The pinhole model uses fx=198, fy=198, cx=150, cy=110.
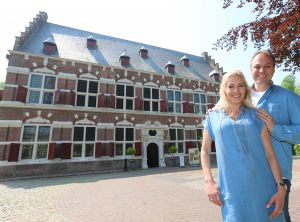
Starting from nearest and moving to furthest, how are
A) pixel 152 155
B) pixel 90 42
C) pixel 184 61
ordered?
1. pixel 152 155
2. pixel 90 42
3. pixel 184 61

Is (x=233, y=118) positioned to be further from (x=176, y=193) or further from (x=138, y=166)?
(x=138, y=166)

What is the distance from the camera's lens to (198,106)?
20.2 metres

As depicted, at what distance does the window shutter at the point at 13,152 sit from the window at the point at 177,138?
1172 centimetres

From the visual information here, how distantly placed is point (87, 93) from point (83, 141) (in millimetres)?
3779

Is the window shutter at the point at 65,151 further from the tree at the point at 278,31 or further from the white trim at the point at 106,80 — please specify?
the tree at the point at 278,31

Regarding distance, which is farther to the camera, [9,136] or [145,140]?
[145,140]

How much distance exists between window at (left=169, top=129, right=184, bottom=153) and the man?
52.7 feet

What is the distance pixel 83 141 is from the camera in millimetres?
14828

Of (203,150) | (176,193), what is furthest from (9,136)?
(203,150)

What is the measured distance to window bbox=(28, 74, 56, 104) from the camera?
14242 millimetres

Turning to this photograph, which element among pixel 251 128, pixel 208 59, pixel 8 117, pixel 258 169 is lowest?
pixel 258 169

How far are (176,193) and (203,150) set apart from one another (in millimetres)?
5855

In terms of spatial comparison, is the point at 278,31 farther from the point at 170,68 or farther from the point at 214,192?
the point at 170,68

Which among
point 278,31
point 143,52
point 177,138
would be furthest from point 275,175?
point 143,52
